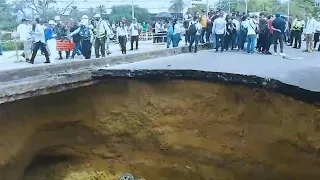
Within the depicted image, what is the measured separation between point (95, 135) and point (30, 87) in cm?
194

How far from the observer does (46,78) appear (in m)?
5.70

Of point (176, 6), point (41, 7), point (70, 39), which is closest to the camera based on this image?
point (70, 39)

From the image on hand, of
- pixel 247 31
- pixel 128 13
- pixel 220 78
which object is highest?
pixel 128 13

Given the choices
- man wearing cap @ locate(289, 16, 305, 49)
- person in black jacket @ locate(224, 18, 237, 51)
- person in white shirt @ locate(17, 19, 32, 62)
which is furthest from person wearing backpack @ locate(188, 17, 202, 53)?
person in white shirt @ locate(17, 19, 32, 62)

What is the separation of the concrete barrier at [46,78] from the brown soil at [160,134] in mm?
396

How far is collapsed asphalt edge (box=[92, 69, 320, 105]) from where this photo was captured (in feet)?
17.2

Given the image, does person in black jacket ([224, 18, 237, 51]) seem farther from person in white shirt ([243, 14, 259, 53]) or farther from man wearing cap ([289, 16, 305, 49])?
man wearing cap ([289, 16, 305, 49])

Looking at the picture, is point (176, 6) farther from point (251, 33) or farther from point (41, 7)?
point (251, 33)

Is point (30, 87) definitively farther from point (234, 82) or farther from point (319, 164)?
point (319, 164)

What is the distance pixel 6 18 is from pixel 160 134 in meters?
13.1

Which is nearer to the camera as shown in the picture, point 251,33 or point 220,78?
point 220,78

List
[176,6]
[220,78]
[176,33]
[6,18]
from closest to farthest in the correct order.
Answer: [220,78] → [176,33] → [6,18] → [176,6]

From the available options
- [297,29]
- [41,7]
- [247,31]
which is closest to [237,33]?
[247,31]

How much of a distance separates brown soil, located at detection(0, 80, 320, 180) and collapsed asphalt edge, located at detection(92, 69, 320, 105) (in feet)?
0.37
